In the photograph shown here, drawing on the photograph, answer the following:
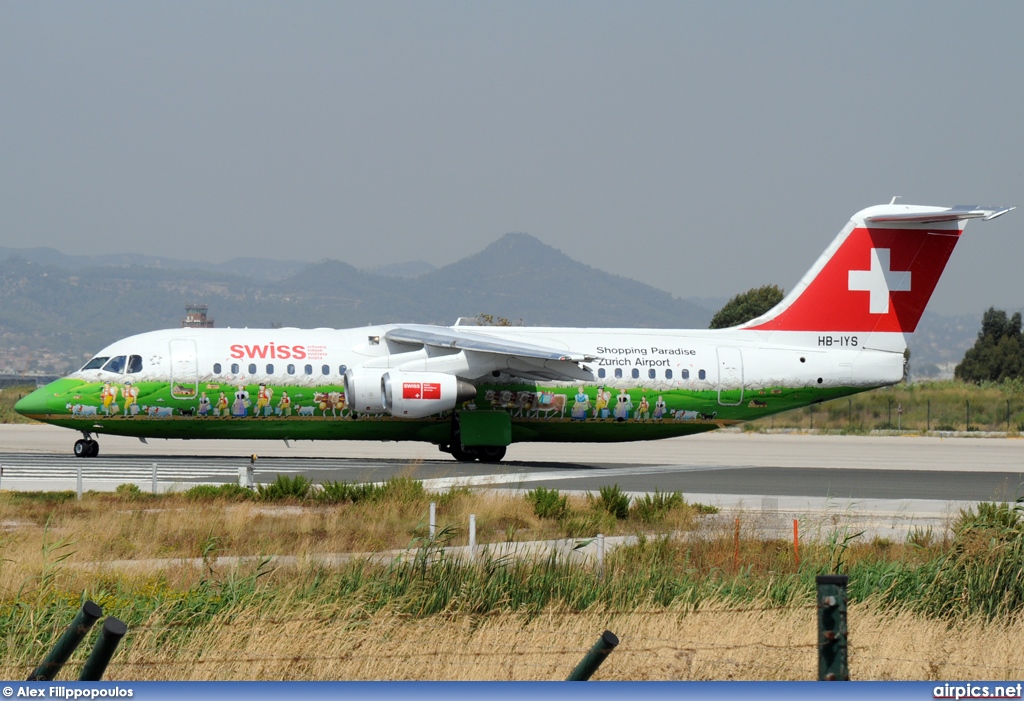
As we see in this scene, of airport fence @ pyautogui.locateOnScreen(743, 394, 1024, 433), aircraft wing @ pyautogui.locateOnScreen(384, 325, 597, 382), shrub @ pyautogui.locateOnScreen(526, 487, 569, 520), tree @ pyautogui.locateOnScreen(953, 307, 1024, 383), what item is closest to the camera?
shrub @ pyautogui.locateOnScreen(526, 487, 569, 520)

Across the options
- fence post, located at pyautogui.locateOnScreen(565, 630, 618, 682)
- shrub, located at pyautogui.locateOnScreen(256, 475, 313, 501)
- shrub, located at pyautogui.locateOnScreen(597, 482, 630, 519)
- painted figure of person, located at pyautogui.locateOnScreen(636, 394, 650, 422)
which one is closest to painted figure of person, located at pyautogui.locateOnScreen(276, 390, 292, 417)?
shrub, located at pyautogui.locateOnScreen(256, 475, 313, 501)

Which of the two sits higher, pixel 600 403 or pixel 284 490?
pixel 600 403

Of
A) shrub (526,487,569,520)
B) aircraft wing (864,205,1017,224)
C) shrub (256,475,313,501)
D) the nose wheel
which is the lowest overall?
shrub (526,487,569,520)

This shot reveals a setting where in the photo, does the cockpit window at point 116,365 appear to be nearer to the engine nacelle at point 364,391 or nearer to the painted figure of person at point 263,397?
the painted figure of person at point 263,397

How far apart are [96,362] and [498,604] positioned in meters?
22.4

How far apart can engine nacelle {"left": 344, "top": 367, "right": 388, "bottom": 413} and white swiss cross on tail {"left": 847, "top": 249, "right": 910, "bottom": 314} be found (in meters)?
13.4

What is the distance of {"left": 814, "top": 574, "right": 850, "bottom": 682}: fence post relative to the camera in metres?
6.08

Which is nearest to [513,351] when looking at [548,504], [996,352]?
[548,504]

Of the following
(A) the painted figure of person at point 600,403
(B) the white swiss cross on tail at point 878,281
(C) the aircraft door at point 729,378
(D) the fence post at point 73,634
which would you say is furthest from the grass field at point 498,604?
(B) the white swiss cross on tail at point 878,281

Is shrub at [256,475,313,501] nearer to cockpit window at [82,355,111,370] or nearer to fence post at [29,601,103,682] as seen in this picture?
cockpit window at [82,355,111,370]

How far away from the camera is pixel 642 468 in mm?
32125

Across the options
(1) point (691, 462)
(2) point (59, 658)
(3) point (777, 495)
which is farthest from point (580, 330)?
(2) point (59, 658)

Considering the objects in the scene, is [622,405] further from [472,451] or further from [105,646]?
[105,646]

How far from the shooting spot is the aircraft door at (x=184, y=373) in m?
30.8
